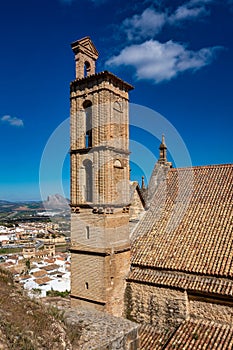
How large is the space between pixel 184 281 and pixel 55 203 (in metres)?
6.71

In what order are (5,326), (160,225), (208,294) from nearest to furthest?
1. (5,326)
2. (208,294)
3. (160,225)

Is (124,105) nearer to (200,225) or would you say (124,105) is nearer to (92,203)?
(92,203)

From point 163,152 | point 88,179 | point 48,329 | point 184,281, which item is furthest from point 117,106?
point 48,329

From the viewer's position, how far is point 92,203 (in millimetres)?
11195

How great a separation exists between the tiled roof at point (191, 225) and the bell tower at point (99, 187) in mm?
1180

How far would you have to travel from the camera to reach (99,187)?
11.1m

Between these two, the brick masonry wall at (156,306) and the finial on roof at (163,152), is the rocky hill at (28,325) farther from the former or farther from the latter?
the finial on roof at (163,152)

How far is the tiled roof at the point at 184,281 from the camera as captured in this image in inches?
344

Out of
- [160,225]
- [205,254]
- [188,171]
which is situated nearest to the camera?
[205,254]

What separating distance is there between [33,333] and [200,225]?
769 cm

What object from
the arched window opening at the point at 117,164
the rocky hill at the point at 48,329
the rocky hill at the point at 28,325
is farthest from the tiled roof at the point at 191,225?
the rocky hill at the point at 28,325

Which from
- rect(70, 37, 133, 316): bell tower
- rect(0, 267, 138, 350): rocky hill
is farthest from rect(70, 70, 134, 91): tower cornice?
rect(0, 267, 138, 350): rocky hill

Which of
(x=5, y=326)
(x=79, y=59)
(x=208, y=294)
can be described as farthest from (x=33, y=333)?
(x=79, y=59)

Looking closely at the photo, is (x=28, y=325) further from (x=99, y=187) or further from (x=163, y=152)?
(x=163, y=152)
